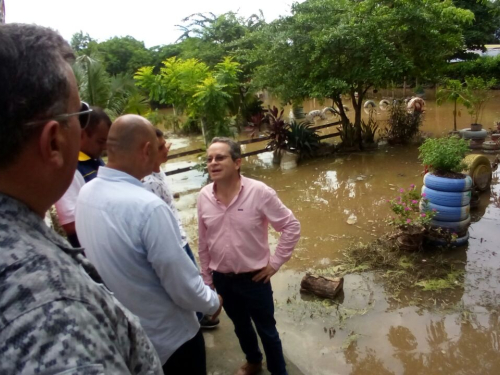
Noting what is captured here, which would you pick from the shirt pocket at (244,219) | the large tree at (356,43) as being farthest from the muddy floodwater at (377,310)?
the large tree at (356,43)

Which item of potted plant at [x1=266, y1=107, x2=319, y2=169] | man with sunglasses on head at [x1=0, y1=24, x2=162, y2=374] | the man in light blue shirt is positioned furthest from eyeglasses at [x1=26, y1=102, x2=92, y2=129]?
potted plant at [x1=266, y1=107, x2=319, y2=169]

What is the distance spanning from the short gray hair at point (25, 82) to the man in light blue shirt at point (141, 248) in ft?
2.93

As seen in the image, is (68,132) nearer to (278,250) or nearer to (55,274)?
(55,274)

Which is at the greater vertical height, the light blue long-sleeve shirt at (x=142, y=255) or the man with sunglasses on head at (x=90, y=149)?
the man with sunglasses on head at (x=90, y=149)

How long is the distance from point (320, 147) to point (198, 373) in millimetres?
9062

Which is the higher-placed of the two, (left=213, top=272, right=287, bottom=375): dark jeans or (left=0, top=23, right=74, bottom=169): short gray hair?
(left=0, top=23, right=74, bottom=169): short gray hair

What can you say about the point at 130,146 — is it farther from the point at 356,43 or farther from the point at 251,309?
the point at 356,43

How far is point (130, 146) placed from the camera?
188 cm

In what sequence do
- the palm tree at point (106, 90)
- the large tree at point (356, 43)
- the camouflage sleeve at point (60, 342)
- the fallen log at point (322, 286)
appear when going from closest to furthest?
the camouflage sleeve at point (60, 342) < the fallen log at point (322, 286) < the large tree at point (356, 43) < the palm tree at point (106, 90)

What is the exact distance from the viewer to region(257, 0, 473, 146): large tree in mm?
9281

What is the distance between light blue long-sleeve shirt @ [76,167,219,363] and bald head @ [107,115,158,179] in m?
0.05

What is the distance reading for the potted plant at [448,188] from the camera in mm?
4953

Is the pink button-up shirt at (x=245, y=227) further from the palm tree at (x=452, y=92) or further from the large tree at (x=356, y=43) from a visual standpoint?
the palm tree at (x=452, y=92)

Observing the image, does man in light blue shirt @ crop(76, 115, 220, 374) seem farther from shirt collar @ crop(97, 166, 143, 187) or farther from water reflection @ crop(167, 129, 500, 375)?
water reflection @ crop(167, 129, 500, 375)
